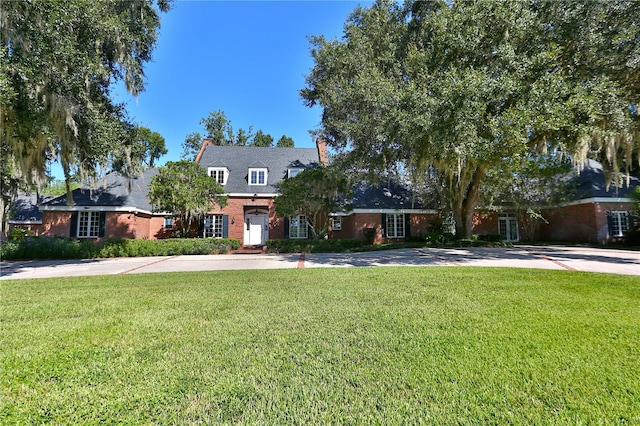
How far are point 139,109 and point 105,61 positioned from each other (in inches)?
74.2

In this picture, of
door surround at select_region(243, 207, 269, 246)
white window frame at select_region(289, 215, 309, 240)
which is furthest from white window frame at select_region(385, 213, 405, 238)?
door surround at select_region(243, 207, 269, 246)

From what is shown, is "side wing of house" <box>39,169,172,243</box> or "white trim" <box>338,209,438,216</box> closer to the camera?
"side wing of house" <box>39,169,172,243</box>

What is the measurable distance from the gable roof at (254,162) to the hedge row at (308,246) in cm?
477

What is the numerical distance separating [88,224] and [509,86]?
2108cm

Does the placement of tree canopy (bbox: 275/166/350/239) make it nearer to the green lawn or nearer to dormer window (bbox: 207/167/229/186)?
dormer window (bbox: 207/167/229/186)

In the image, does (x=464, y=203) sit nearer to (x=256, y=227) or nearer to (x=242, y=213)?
(x=256, y=227)

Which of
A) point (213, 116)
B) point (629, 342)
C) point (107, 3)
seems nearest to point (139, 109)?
point (107, 3)

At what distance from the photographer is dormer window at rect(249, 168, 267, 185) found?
19.5 m

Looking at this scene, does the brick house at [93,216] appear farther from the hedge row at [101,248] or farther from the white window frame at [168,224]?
the hedge row at [101,248]

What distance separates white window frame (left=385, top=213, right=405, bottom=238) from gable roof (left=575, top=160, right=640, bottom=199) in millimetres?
10074

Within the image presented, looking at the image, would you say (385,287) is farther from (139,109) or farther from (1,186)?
(1,186)

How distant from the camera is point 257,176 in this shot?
64.5 ft

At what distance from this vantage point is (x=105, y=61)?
10688mm

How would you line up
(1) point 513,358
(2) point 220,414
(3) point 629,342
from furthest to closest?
(3) point 629,342, (1) point 513,358, (2) point 220,414
